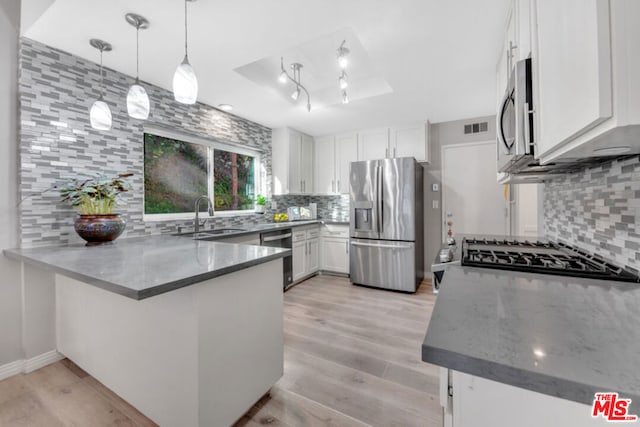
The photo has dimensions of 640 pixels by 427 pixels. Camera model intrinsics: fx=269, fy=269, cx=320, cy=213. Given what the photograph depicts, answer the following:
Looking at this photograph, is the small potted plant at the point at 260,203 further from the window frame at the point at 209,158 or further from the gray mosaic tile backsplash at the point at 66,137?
the gray mosaic tile backsplash at the point at 66,137

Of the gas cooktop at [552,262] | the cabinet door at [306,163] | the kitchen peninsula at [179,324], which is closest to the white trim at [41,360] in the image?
the kitchen peninsula at [179,324]

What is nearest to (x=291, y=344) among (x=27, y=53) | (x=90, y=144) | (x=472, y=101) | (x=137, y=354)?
(x=137, y=354)

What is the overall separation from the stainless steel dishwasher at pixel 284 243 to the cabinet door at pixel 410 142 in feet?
6.54

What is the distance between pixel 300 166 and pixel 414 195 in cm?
187

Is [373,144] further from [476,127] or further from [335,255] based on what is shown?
[335,255]

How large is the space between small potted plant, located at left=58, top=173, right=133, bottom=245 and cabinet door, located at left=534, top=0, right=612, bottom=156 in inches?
99.3

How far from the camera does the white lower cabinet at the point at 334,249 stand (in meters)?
4.20

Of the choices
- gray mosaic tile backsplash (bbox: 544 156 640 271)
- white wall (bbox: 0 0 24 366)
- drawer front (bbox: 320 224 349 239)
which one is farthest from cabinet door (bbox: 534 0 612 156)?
drawer front (bbox: 320 224 349 239)

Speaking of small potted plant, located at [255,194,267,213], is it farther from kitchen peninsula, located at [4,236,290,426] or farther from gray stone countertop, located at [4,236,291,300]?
kitchen peninsula, located at [4,236,290,426]

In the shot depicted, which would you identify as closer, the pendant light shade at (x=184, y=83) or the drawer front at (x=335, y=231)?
the pendant light shade at (x=184, y=83)

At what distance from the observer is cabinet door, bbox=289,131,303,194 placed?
13.7ft

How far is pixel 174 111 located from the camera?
2.79 metres

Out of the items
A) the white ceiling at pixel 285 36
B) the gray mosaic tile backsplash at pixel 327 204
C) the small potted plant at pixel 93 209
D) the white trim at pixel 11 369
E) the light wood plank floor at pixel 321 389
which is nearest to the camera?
the light wood plank floor at pixel 321 389

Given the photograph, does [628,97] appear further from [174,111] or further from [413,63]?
[174,111]
